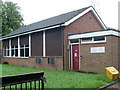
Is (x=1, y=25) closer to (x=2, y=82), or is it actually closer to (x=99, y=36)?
(x=99, y=36)

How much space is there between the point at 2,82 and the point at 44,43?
1091cm

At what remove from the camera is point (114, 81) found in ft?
24.7

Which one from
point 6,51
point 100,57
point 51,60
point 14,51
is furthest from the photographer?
point 6,51

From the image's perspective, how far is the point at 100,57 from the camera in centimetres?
1001

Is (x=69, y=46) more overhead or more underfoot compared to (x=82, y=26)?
more underfoot

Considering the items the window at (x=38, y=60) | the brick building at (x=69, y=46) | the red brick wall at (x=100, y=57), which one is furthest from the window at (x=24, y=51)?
the red brick wall at (x=100, y=57)

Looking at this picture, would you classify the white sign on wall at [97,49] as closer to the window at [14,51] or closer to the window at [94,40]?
the window at [94,40]

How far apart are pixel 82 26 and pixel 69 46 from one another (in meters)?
3.09

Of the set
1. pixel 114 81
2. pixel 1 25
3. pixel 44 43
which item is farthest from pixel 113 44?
pixel 1 25

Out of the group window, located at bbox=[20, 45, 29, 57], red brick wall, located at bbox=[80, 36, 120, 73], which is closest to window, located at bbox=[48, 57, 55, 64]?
red brick wall, located at bbox=[80, 36, 120, 73]

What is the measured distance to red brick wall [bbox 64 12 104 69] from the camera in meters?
12.2

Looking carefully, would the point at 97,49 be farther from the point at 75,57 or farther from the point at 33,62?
the point at 33,62

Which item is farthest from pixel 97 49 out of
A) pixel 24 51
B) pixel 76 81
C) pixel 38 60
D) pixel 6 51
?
pixel 6 51

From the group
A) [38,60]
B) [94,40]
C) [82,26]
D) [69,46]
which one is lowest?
[38,60]
